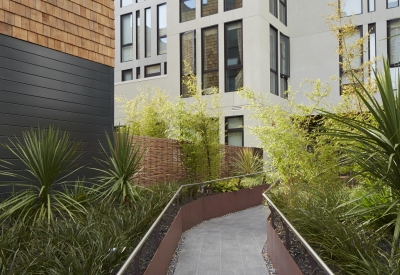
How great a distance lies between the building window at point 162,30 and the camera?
76.6 ft

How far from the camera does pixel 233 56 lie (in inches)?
717

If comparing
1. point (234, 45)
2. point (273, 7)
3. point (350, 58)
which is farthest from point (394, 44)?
point (350, 58)

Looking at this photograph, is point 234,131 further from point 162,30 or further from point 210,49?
point 162,30

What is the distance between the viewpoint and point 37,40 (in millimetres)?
7621

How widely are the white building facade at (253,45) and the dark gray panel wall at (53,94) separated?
9137 mm

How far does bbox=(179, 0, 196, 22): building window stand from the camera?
63.8ft

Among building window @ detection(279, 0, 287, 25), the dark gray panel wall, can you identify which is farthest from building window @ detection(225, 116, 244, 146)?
the dark gray panel wall

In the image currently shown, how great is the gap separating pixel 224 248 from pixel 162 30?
1751cm

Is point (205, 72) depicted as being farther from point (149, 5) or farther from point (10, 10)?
point (10, 10)

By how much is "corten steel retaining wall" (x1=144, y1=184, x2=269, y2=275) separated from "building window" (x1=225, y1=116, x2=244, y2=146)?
12.2 ft

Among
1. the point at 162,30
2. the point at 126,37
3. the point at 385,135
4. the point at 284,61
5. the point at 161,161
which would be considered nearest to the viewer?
the point at 385,135

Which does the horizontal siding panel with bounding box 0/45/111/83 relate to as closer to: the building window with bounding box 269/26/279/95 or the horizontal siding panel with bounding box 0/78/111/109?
the horizontal siding panel with bounding box 0/78/111/109

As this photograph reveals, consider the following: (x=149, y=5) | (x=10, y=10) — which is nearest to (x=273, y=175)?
(x=10, y=10)

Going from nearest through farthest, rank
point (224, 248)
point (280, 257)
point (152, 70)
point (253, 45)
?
point (280, 257) → point (224, 248) → point (253, 45) → point (152, 70)
